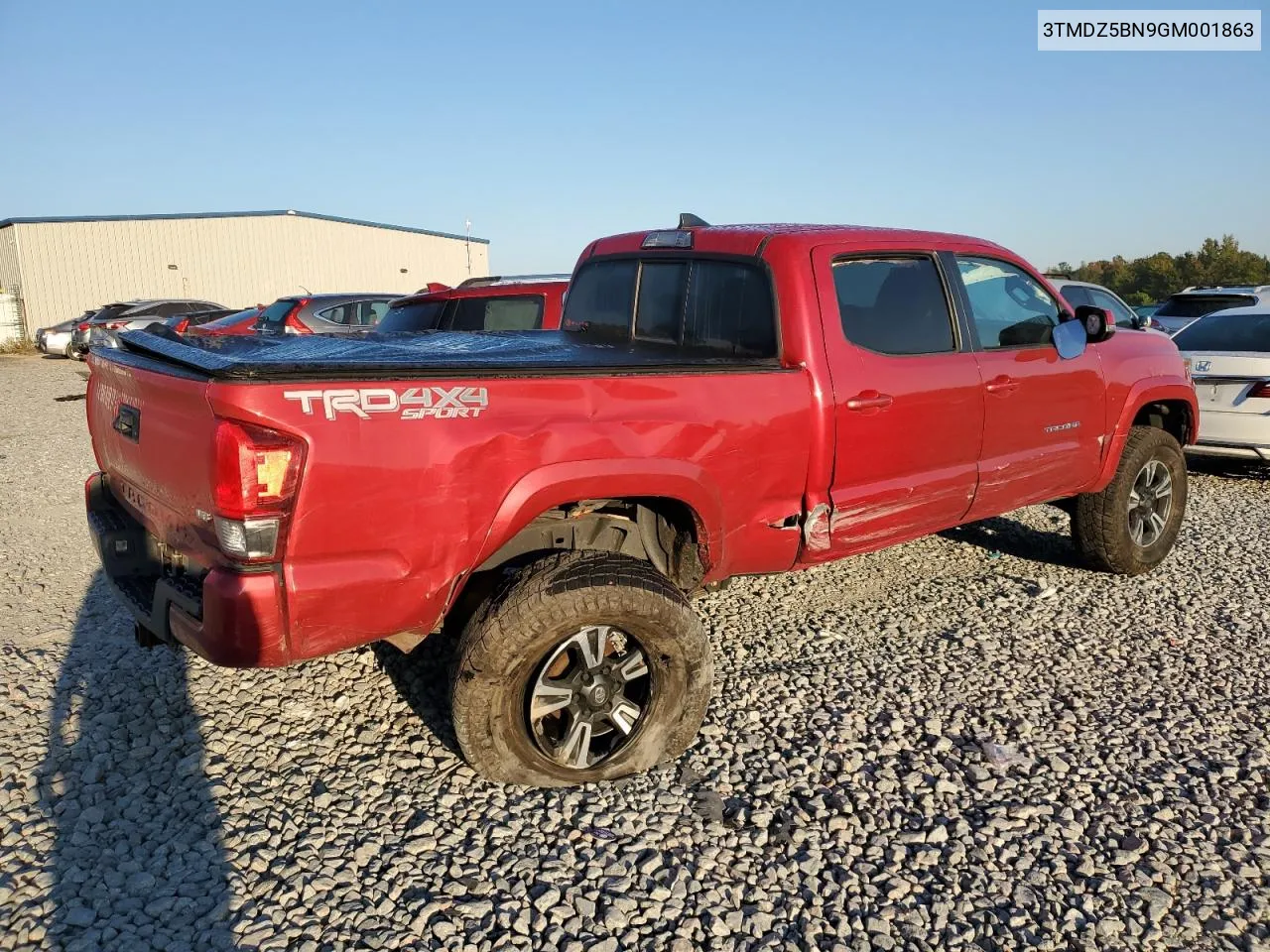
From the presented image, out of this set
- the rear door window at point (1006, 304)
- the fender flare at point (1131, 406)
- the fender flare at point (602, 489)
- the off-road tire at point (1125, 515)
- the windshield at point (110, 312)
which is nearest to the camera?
the fender flare at point (602, 489)

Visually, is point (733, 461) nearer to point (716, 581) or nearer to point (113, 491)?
point (716, 581)

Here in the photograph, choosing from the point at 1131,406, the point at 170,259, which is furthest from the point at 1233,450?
the point at 170,259

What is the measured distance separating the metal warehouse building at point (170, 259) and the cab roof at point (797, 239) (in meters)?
30.3

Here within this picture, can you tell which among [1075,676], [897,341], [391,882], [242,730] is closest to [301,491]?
[391,882]

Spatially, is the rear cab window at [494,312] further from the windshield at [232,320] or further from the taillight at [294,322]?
the windshield at [232,320]

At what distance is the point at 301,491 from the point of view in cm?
254

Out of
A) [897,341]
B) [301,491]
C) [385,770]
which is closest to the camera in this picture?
[301,491]

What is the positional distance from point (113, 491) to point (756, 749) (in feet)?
9.10

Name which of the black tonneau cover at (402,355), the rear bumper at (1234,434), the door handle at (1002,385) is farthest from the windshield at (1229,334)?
the black tonneau cover at (402,355)

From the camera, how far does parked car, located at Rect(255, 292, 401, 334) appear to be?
11531mm

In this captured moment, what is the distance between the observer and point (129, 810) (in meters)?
3.01

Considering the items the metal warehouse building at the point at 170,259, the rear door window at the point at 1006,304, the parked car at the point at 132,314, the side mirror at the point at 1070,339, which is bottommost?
the side mirror at the point at 1070,339

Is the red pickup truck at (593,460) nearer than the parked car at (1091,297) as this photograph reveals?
Yes

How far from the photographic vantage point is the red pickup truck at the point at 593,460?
261 cm
